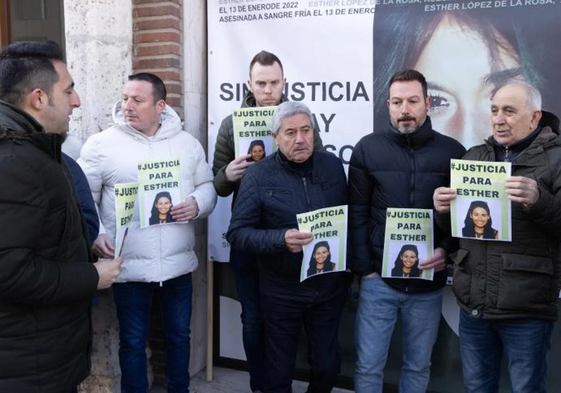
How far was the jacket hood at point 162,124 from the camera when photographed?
3.22 metres

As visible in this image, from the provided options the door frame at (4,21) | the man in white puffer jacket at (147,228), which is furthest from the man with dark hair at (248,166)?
the door frame at (4,21)

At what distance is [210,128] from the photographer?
13.2 feet

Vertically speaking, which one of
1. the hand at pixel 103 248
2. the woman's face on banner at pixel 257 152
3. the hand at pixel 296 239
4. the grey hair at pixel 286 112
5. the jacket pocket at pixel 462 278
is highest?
the grey hair at pixel 286 112

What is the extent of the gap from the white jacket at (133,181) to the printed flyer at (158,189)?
0.50ft

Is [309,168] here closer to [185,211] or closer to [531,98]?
[185,211]

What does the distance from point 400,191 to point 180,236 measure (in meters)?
1.37

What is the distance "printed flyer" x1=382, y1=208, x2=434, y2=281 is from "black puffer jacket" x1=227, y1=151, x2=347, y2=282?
325 millimetres

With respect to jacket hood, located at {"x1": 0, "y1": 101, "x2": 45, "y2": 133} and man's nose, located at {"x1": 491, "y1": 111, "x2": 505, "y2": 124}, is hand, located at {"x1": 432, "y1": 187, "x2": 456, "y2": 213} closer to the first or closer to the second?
man's nose, located at {"x1": 491, "y1": 111, "x2": 505, "y2": 124}

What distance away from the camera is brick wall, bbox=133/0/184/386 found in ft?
12.2

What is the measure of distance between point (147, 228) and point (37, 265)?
4.17ft

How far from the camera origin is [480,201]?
253 cm

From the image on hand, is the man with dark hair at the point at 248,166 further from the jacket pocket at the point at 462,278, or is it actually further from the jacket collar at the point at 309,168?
the jacket pocket at the point at 462,278

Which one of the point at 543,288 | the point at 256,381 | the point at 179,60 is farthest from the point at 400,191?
the point at 179,60

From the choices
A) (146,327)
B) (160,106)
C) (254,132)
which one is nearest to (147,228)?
(146,327)
